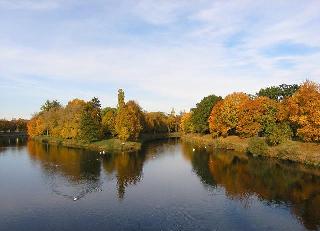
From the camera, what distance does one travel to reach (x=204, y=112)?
448ft

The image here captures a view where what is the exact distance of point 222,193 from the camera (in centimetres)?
5556

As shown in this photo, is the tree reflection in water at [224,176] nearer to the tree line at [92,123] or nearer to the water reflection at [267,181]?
the water reflection at [267,181]

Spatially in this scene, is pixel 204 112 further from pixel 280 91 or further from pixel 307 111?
pixel 307 111

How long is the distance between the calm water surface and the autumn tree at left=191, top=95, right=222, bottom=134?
48.0 meters

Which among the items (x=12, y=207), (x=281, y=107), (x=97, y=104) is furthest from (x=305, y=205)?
(x=97, y=104)

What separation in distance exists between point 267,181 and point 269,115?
3875 centimetres

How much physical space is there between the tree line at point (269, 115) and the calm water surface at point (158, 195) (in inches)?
399

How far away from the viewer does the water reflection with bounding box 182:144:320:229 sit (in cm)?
4953

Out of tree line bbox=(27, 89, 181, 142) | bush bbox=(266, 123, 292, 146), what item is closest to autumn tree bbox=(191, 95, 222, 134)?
tree line bbox=(27, 89, 181, 142)

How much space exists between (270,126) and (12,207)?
65.2 metres

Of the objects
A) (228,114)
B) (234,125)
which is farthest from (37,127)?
(234,125)

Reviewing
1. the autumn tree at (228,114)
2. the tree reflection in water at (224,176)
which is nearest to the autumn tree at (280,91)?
the autumn tree at (228,114)

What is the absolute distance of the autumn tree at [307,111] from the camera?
257ft

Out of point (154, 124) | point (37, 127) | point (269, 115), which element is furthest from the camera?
point (154, 124)
